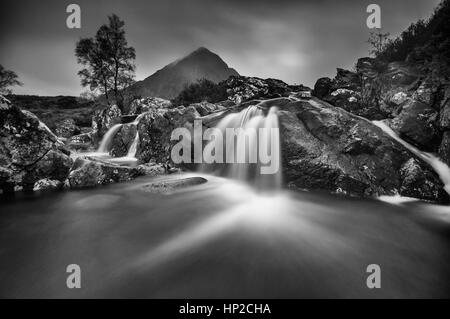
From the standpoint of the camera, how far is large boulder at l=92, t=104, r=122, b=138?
17.4 m

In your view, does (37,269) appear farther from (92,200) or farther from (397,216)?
(397,216)

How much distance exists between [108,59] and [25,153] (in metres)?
22.3

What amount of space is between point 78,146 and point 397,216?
19854 millimetres

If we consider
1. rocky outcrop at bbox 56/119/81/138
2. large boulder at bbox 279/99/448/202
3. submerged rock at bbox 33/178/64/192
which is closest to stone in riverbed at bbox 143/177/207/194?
submerged rock at bbox 33/178/64/192

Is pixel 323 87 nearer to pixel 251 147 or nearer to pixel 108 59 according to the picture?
pixel 251 147

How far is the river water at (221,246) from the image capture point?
251cm

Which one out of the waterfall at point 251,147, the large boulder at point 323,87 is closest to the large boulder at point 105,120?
the waterfall at point 251,147

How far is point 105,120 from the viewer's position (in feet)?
59.5

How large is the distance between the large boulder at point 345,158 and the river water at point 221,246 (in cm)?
67

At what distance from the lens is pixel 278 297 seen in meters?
2.34

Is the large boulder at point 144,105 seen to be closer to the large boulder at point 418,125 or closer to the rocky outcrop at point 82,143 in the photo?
the rocky outcrop at point 82,143

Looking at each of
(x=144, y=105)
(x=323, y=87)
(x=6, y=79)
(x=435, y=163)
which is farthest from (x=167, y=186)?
(x=6, y=79)

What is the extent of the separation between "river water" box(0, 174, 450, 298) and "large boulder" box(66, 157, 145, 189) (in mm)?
1087

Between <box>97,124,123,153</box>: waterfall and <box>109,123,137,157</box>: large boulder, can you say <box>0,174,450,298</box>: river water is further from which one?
<box>97,124,123,153</box>: waterfall
